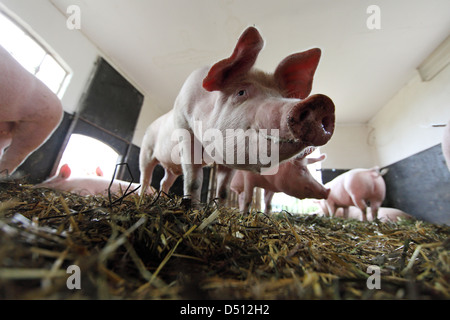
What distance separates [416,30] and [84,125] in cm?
619

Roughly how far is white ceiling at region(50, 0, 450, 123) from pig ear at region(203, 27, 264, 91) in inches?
103

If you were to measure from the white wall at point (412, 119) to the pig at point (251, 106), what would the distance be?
311 centimetres

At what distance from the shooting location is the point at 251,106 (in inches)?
33.1

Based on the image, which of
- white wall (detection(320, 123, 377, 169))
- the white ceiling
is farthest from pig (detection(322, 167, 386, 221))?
the white ceiling

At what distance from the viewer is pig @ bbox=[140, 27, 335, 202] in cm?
62

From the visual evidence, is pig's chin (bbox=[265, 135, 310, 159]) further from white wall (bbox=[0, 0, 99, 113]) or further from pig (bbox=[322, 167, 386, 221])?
white wall (bbox=[0, 0, 99, 113])

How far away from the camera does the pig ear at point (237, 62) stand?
94 cm

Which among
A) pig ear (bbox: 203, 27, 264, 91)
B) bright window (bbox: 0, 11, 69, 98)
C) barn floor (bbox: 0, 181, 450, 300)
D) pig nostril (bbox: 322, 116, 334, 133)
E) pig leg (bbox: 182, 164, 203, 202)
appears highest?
bright window (bbox: 0, 11, 69, 98)

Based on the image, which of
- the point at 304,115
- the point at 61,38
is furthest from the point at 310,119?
the point at 61,38

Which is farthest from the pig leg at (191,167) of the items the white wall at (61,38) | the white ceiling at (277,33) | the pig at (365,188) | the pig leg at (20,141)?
the pig at (365,188)

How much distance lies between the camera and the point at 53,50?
2.93 metres
